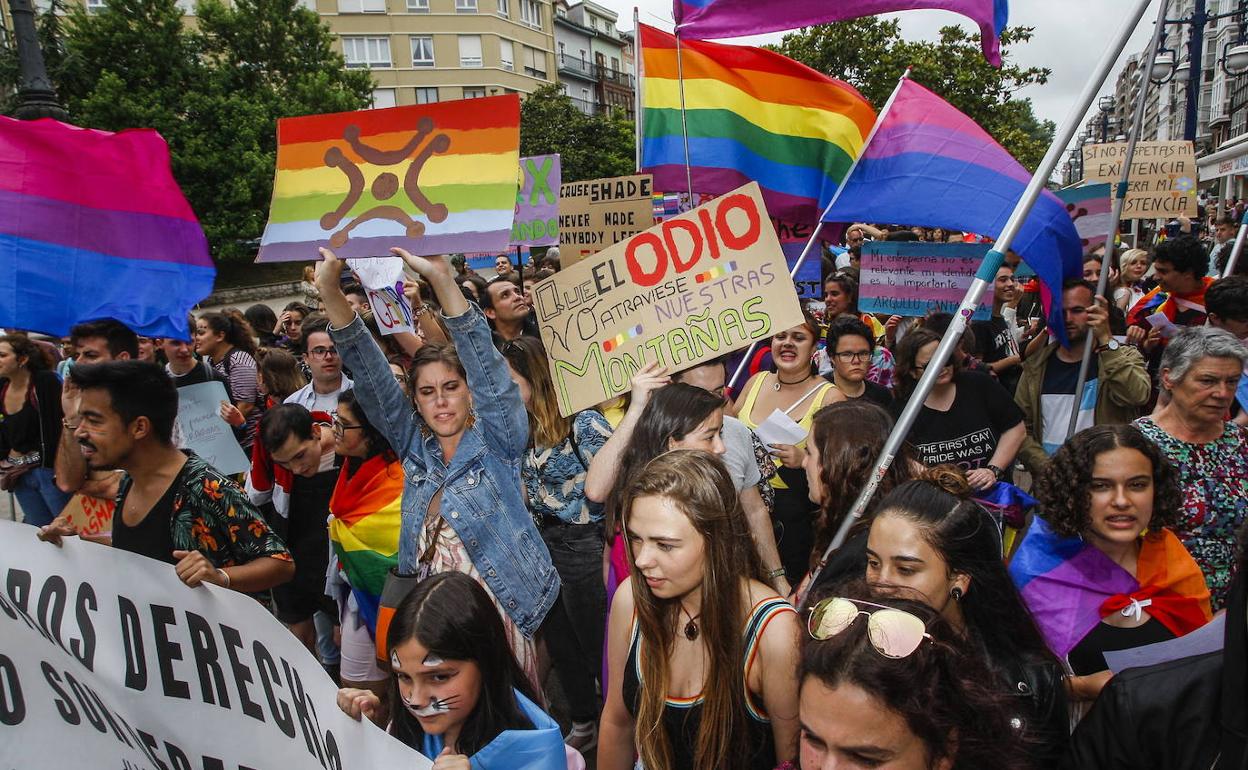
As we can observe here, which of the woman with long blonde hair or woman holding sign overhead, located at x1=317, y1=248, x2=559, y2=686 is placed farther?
woman holding sign overhead, located at x1=317, y1=248, x2=559, y2=686

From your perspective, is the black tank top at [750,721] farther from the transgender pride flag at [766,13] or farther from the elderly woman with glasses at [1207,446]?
the transgender pride flag at [766,13]

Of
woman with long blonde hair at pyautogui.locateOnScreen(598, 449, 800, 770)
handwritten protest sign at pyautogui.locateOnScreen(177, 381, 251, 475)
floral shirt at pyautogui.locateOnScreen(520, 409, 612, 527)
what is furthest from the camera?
handwritten protest sign at pyautogui.locateOnScreen(177, 381, 251, 475)

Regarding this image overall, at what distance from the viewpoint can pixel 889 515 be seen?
2248 mm

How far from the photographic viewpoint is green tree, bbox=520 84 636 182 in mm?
36281

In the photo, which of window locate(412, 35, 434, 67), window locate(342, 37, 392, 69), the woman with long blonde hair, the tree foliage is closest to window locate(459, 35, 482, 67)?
window locate(412, 35, 434, 67)

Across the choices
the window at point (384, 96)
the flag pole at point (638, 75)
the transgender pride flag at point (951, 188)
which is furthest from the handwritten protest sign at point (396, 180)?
the window at point (384, 96)

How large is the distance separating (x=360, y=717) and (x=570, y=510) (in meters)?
1.73

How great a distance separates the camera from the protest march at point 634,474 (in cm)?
180

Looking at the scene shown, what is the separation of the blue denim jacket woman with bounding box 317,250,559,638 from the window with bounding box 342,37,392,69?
4974cm

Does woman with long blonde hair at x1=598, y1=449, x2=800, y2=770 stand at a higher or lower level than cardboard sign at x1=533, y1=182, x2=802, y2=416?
lower

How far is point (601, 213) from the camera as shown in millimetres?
5828

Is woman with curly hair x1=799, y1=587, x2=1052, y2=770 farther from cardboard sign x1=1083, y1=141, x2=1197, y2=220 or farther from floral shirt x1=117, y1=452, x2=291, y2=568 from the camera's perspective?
cardboard sign x1=1083, y1=141, x2=1197, y2=220

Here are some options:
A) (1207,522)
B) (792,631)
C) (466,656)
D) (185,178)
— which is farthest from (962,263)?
(185,178)

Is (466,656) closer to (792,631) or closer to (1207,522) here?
(792,631)
